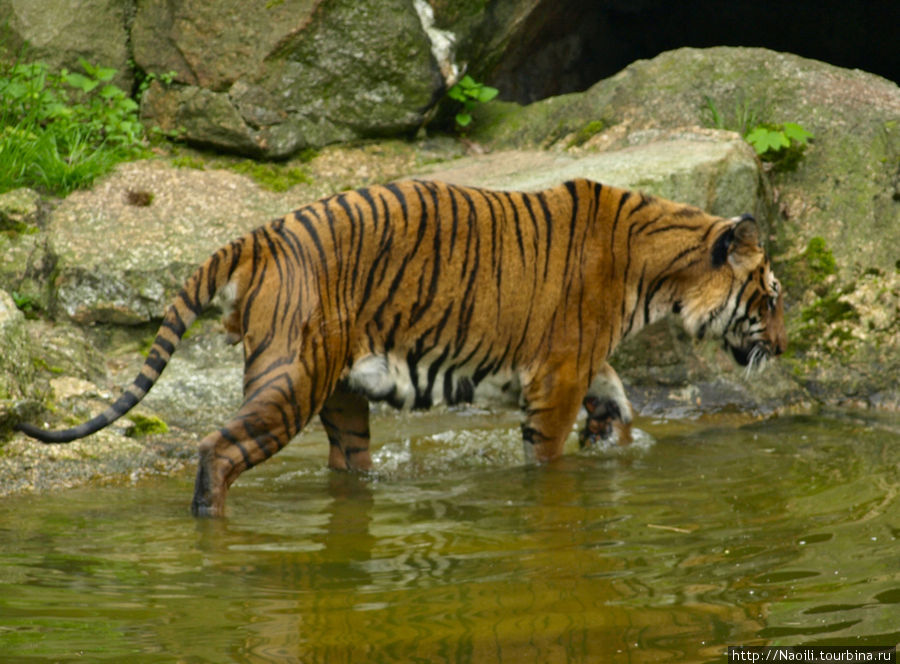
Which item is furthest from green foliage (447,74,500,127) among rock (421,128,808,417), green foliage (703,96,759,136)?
green foliage (703,96,759,136)

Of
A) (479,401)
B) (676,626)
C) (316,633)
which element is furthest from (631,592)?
(479,401)

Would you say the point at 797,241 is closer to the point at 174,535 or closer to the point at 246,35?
the point at 246,35

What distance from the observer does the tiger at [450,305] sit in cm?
439

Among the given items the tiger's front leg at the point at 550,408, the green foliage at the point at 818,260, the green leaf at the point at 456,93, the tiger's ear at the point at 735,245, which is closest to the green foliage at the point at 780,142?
the green foliage at the point at 818,260

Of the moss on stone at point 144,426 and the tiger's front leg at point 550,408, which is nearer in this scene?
the tiger's front leg at point 550,408

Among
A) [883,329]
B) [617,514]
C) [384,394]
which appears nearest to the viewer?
[617,514]

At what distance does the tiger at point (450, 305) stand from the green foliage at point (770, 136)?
2.07 m

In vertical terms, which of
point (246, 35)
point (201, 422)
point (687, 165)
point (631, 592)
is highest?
point (246, 35)

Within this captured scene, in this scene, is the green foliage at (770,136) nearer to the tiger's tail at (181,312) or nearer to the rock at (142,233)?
Result: the rock at (142,233)

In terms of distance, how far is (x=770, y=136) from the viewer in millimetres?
7449

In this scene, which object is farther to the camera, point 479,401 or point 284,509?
point 479,401

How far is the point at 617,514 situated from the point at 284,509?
136 cm

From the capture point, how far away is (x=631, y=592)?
10.3 ft

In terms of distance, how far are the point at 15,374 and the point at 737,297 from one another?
143 inches
